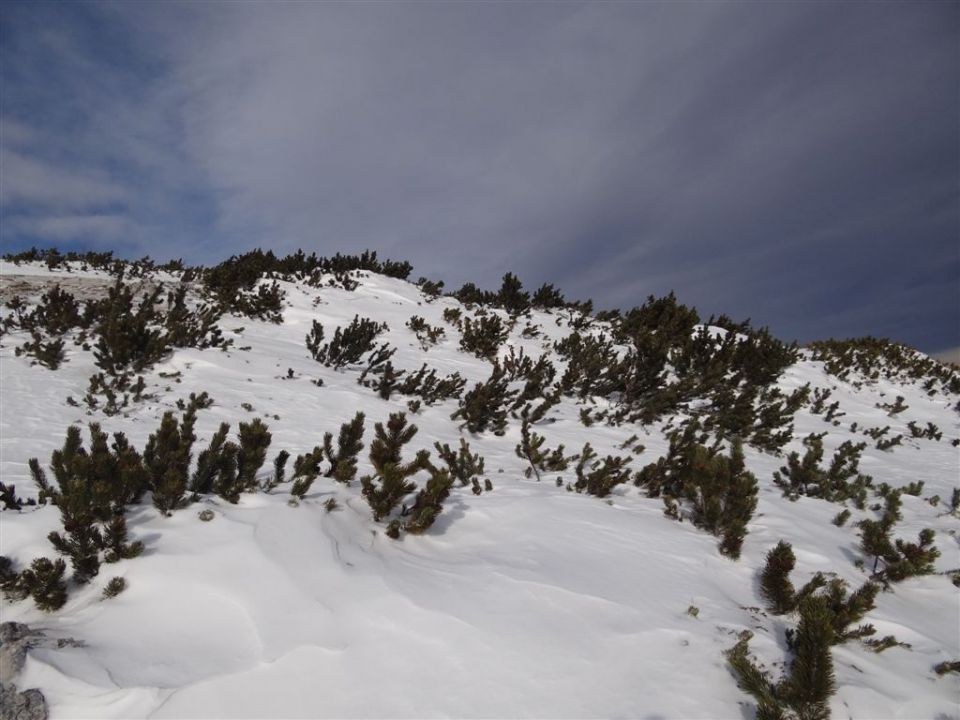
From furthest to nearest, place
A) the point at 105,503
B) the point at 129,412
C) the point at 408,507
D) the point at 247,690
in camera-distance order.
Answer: the point at 129,412 → the point at 408,507 → the point at 105,503 → the point at 247,690

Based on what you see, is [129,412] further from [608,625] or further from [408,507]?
[608,625]

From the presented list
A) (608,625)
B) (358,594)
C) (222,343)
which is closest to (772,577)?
(608,625)

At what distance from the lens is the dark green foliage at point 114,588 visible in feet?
7.63

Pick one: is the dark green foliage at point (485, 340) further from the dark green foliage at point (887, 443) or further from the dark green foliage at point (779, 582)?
the dark green foliage at point (779, 582)

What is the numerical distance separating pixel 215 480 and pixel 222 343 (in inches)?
237

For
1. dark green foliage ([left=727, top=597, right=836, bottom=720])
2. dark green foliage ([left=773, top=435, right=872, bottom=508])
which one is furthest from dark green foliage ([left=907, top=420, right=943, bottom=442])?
dark green foliage ([left=727, top=597, right=836, bottom=720])

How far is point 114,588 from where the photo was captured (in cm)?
233

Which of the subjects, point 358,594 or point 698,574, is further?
point 698,574

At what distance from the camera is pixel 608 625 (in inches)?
99.7

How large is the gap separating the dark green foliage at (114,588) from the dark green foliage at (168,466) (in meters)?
0.64

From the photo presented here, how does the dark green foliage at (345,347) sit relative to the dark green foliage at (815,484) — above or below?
above

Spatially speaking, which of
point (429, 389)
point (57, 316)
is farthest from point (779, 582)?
point (57, 316)

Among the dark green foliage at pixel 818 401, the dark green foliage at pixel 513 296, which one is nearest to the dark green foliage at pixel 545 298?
the dark green foliage at pixel 513 296

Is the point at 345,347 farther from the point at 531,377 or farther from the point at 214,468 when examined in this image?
the point at 214,468
